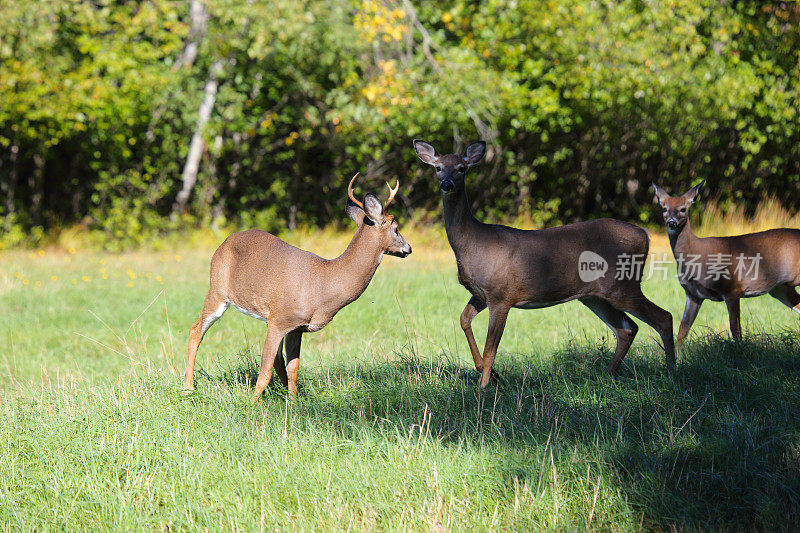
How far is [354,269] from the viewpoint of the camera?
16.7 feet

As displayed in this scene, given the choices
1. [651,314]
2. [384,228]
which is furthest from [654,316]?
[384,228]

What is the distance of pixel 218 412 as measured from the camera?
16.1 ft

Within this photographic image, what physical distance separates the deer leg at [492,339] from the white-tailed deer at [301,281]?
77 cm

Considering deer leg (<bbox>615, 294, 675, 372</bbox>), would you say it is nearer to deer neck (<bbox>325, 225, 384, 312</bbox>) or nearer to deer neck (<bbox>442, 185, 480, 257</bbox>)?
deer neck (<bbox>442, 185, 480, 257</bbox>)

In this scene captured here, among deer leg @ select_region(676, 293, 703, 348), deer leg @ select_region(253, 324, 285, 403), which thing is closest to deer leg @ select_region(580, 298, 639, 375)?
deer leg @ select_region(676, 293, 703, 348)

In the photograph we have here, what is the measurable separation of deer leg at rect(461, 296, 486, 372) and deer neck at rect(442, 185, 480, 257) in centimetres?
44

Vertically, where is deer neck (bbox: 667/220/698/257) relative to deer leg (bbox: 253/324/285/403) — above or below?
above

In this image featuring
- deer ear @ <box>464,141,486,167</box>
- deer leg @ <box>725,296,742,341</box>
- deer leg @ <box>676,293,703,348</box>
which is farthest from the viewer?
deer leg @ <box>676,293,703,348</box>

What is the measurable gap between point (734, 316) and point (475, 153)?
3.07 metres

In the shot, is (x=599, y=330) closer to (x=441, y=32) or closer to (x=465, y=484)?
(x=465, y=484)

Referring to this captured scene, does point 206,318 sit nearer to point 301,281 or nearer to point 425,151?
point 301,281

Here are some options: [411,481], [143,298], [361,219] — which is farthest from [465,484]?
[143,298]

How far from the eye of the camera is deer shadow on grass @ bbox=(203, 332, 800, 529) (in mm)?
3951

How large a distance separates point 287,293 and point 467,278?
1.23 metres
